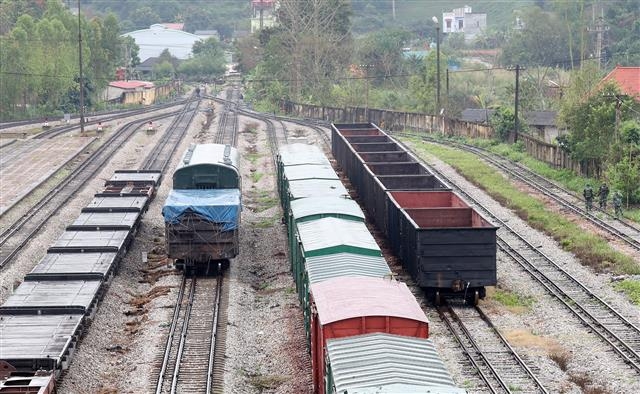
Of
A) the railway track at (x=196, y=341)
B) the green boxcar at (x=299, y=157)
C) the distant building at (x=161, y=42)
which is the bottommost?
the railway track at (x=196, y=341)

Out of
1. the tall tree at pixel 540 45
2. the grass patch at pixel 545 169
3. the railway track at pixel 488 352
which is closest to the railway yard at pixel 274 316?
the railway track at pixel 488 352

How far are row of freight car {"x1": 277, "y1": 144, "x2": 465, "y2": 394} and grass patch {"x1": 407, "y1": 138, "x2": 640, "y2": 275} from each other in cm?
819

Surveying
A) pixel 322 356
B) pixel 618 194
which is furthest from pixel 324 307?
pixel 618 194

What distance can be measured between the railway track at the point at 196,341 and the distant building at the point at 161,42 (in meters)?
148

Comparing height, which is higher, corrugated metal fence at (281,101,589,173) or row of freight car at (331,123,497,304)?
corrugated metal fence at (281,101,589,173)

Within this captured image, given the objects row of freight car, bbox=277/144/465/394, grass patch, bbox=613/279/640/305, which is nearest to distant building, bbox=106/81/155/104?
row of freight car, bbox=277/144/465/394

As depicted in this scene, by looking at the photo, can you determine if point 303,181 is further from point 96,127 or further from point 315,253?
point 96,127

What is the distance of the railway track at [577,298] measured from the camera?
20984 millimetres

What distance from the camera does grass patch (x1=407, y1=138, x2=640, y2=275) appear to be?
28.3 m

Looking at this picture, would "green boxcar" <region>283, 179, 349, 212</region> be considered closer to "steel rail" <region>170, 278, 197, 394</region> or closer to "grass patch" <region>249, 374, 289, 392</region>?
"steel rail" <region>170, 278, 197, 394</region>

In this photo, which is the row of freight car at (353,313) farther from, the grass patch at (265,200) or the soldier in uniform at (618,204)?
the soldier in uniform at (618,204)

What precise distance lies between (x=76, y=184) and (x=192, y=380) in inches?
1056

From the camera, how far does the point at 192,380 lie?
62.4 feet

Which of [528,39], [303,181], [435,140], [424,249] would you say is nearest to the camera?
[424,249]
